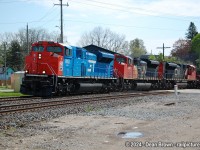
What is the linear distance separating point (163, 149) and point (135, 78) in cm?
2775

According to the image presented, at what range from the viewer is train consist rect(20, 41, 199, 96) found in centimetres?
2234

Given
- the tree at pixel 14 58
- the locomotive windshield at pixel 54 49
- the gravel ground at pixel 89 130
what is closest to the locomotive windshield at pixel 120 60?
the locomotive windshield at pixel 54 49

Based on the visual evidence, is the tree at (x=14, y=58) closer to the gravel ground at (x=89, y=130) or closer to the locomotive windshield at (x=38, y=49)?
the locomotive windshield at (x=38, y=49)

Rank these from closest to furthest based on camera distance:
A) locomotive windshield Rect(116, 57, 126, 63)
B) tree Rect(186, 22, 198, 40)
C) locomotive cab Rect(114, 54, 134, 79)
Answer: locomotive cab Rect(114, 54, 134, 79)
locomotive windshield Rect(116, 57, 126, 63)
tree Rect(186, 22, 198, 40)

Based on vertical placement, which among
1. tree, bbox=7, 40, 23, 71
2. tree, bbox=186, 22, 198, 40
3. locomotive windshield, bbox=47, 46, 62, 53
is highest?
tree, bbox=186, 22, 198, 40

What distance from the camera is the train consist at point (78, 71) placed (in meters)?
22.3

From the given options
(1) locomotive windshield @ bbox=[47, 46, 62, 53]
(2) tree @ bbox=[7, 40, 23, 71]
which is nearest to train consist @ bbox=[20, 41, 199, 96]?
(1) locomotive windshield @ bbox=[47, 46, 62, 53]

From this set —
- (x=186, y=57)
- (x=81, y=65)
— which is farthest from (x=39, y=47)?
(x=186, y=57)

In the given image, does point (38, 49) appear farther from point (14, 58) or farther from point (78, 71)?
point (14, 58)

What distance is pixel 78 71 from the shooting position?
25031 mm

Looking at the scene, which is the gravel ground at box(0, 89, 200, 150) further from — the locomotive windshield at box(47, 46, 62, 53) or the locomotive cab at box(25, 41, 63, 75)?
the locomotive windshield at box(47, 46, 62, 53)

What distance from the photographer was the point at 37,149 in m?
7.25

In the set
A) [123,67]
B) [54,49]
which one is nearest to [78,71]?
[54,49]

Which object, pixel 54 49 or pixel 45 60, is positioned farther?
pixel 54 49
